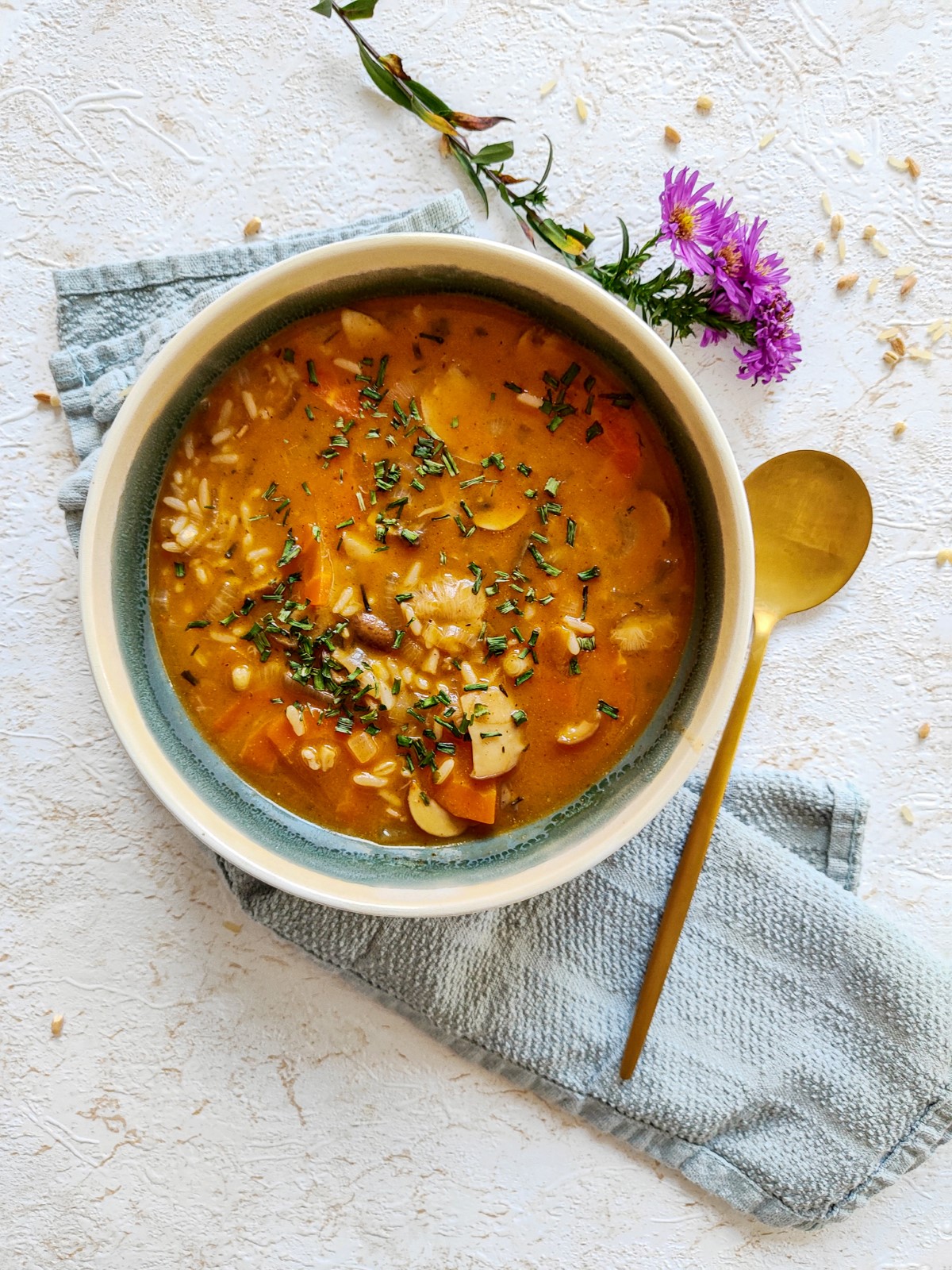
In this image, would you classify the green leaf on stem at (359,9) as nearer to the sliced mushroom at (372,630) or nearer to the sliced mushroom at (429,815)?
the sliced mushroom at (372,630)

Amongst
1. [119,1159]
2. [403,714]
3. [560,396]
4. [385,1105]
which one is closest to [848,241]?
[560,396]

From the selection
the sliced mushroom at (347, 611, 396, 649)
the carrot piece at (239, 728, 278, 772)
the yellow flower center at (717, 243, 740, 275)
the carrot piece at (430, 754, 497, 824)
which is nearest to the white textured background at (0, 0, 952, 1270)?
the yellow flower center at (717, 243, 740, 275)

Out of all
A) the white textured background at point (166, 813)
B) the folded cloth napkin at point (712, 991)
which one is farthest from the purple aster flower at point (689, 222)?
the folded cloth napkin at point (712, 991)

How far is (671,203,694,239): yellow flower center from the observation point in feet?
7.16

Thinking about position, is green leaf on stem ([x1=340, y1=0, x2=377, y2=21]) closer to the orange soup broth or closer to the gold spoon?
the orange soup broth

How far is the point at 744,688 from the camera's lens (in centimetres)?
224

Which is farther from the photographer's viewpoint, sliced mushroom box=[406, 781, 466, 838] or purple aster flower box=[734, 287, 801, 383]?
purple aster flower box=[734, 287, 801, 383]

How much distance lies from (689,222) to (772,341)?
329 mm

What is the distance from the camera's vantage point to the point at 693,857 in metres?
2.24

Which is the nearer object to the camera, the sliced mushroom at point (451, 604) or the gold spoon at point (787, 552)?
the sliced mushroom at point (451, 604)

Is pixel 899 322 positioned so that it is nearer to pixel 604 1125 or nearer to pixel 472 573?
pixel 472 573

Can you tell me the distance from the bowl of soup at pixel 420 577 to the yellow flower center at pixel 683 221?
422mm

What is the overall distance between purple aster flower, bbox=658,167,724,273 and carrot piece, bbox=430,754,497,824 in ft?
4.01

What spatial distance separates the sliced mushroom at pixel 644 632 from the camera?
2.04 metres
